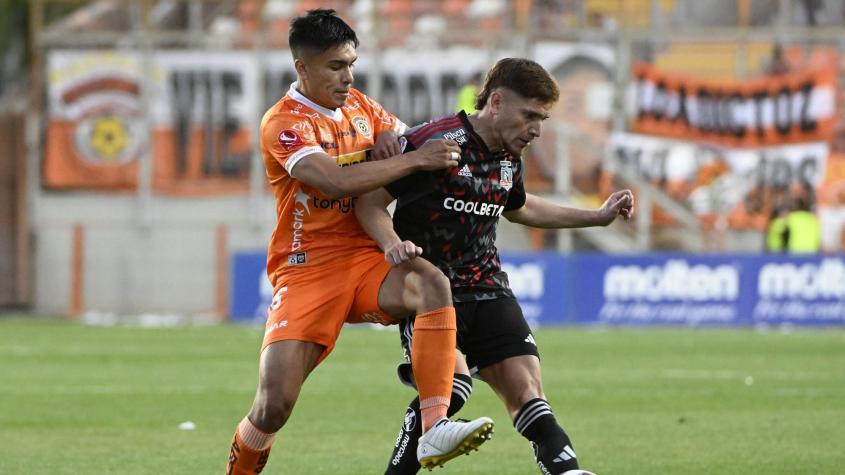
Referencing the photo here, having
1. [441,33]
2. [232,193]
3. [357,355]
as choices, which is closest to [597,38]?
[441,33]

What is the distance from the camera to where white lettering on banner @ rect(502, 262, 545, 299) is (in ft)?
74.7

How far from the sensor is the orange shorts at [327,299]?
6.54 m

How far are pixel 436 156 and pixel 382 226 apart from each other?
1.32ft

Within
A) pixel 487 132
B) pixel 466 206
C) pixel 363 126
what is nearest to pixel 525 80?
pixel 487 132

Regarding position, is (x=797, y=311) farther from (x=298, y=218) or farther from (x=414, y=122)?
(x=298, y=218)

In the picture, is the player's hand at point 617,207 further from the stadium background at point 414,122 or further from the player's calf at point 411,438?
the stadium background at point 414,122

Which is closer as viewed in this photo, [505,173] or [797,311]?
[505,173]

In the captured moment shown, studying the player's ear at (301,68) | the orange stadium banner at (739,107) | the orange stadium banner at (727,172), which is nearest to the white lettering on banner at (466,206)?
the player's ear at (301,68)

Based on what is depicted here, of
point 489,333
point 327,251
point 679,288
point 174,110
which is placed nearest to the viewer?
point 489,333

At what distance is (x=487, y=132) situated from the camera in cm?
660

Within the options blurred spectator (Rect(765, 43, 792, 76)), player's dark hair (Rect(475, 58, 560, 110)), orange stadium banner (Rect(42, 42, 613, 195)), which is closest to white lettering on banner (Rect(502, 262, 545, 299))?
orange stadium banner (Rect(42, 42, 613, 195))

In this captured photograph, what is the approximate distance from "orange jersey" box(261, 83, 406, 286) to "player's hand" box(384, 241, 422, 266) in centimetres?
57

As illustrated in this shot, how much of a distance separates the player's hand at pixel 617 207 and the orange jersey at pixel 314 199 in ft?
3.51

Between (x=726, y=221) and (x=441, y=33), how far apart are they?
6.13 m
